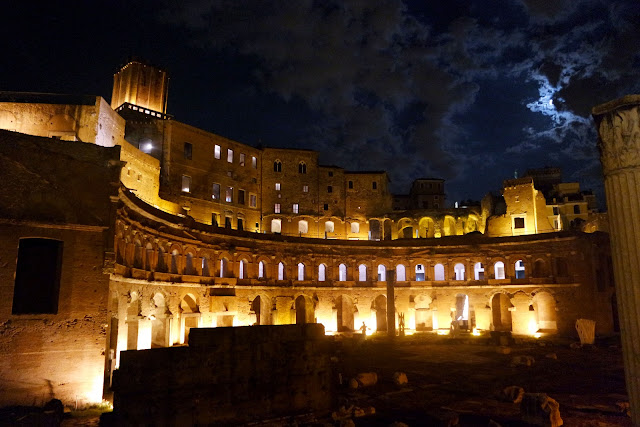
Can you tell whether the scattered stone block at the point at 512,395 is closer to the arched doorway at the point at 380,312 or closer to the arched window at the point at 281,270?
the arched window at the point at 281,270

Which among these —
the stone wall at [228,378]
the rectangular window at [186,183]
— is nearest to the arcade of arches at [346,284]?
the rectangular window at [186,183]

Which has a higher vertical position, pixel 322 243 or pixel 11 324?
pixel 322 243

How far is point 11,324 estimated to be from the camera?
1520cm

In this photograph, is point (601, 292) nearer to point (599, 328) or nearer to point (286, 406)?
point (599, 328)

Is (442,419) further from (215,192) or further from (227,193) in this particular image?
(227,193)

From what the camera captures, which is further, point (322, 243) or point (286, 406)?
point (322, 243)

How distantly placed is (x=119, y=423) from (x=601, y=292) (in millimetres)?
37485

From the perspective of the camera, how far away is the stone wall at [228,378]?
12.0m

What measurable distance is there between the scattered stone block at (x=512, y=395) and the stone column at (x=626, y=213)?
441 inches

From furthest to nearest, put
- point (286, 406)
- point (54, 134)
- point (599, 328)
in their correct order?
point (599, 328) → point (54, 134) → point (286, 406)

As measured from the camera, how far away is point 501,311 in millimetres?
45656

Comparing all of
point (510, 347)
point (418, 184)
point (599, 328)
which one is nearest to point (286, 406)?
point (510, 347)

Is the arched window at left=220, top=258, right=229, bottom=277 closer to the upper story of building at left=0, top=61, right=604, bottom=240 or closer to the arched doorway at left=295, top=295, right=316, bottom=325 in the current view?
the upper story of building at left=0, top=61, right=604, bottom=240

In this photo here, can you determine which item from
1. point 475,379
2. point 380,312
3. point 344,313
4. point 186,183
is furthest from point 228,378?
point 380,312
